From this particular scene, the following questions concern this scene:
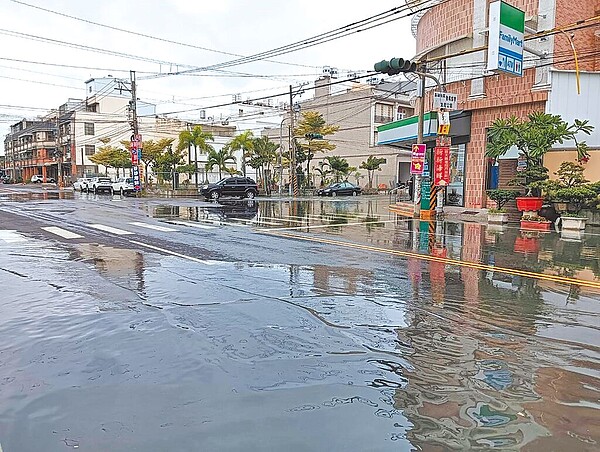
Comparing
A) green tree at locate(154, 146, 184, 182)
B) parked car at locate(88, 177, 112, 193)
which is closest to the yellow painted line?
green tree at locate(154, 146, 184, 182)

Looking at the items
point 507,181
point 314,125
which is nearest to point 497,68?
point 507,181

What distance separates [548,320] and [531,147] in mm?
13155

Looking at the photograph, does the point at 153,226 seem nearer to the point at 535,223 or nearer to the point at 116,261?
the point at 116,261

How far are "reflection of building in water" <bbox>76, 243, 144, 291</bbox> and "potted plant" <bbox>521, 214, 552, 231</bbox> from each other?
13160mm

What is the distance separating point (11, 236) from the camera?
14555 mm

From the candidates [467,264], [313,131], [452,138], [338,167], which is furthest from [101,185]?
[467,264]

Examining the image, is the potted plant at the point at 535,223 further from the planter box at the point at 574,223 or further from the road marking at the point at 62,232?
the road marking at the point at 62,232

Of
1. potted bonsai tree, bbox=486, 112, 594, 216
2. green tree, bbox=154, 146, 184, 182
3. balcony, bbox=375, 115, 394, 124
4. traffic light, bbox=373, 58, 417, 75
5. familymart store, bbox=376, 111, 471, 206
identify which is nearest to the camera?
traffic light, bbox=373, 58, 417, 75

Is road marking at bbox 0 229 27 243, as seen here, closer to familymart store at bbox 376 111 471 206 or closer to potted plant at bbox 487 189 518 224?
familymart store at bbox 376 111 471 206

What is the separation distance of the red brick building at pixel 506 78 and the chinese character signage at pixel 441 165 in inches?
114

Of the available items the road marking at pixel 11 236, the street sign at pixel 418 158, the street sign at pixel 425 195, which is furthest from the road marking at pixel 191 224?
the street sign at pixel 425 195

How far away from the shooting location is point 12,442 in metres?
3.52

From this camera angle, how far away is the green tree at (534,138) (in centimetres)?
1769

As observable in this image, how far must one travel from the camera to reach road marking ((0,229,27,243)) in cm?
1366
